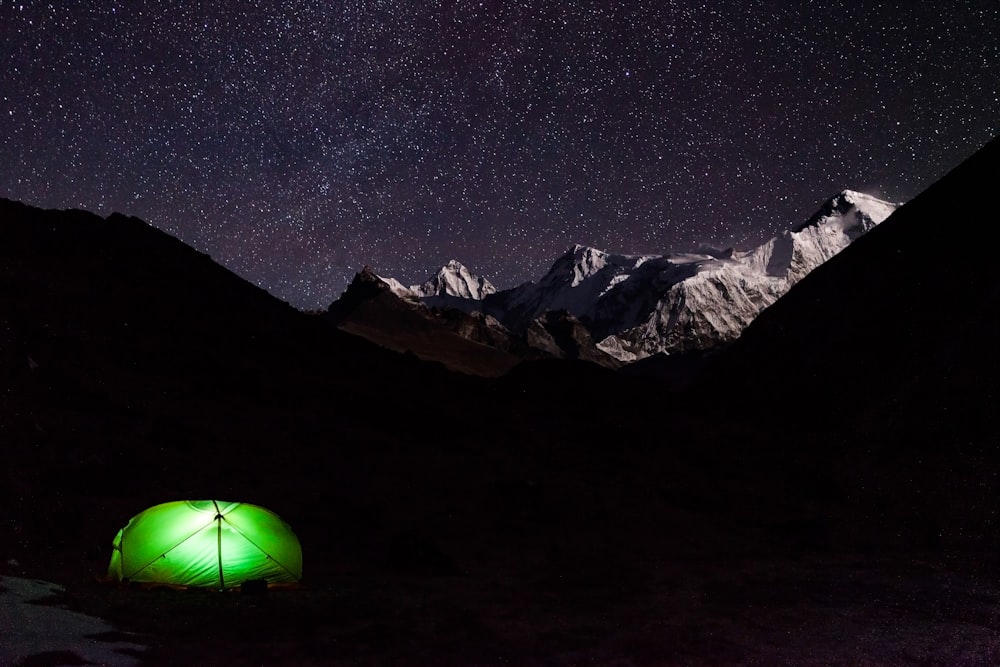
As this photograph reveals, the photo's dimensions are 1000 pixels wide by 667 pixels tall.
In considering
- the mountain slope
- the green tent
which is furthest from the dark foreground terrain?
the green tent

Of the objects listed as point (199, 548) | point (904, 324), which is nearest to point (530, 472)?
point (199, 548)

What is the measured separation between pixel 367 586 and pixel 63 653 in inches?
218

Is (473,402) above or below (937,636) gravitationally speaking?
above

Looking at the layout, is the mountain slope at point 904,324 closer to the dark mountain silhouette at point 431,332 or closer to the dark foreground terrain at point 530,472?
the dark foreground terrain at point 530,472

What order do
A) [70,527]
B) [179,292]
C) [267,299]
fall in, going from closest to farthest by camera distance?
[70,527] < [179,292] < [267,299]

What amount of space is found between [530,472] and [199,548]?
16.5 meters

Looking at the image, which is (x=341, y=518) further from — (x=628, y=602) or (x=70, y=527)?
(x=628, y=602)

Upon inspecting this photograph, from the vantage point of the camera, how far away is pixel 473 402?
157 ft

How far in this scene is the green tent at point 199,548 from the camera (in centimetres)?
1075

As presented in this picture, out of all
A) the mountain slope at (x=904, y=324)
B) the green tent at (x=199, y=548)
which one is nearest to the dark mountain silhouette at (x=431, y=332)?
the mountain slope at (x=904, y=324)

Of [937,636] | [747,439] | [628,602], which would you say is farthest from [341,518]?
[747,439]

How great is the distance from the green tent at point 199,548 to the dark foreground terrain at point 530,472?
1.26 feet

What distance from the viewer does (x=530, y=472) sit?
2630cm

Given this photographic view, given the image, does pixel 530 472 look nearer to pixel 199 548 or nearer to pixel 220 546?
pixel 220 546
